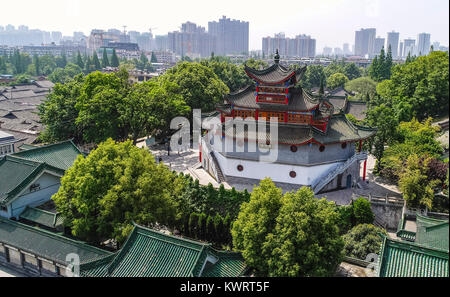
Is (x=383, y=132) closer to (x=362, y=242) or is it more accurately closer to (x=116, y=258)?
(x=362, y=242)

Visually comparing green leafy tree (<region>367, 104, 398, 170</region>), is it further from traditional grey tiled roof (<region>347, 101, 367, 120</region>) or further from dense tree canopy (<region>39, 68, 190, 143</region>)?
dense tree canopy (<region>39, 68, 190, 143</region>)

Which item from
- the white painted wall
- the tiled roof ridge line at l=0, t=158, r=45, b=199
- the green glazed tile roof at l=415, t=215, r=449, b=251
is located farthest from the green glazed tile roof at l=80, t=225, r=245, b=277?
the white painted wall

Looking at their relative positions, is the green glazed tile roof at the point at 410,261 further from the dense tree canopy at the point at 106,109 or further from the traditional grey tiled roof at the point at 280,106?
the dense tree canopy at the point at 106,109

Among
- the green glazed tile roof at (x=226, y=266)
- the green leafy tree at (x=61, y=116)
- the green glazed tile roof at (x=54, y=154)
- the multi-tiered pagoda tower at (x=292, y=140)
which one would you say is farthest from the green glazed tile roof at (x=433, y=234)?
the green leafy tree at (x=61, y=116)

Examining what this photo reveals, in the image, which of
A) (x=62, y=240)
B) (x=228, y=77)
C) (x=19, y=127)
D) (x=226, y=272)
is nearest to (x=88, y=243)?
(x=62, y=240)

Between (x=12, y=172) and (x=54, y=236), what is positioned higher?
(x=12, y=172)

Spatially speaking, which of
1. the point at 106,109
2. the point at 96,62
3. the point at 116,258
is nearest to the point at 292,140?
the point at 116,258

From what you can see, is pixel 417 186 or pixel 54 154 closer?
pixel 417 186
